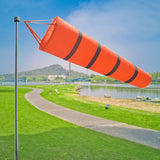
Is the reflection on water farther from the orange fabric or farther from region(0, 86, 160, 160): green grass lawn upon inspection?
the orange fabric

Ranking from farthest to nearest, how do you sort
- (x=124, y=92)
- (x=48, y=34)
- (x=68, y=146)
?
(x=124, y=92) → (x=68, y=146) → (x=48, y=34)

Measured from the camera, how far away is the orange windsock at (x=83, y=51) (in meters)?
4.42

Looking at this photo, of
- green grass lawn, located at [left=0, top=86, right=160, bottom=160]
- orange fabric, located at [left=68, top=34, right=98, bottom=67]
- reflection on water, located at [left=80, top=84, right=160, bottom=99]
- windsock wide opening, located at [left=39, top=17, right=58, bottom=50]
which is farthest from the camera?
reflection on water, located at [left=80, top=84, right=160, bottom=99]

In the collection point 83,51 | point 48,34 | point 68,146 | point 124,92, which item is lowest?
point 124,92

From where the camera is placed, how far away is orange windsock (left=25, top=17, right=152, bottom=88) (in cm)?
442

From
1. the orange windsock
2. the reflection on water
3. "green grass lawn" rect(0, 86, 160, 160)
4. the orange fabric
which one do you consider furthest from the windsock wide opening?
the reflection on water

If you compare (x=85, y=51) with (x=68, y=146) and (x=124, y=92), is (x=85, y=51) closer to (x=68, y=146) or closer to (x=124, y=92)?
(x=68, y=146)

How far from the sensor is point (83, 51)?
16.1 ft

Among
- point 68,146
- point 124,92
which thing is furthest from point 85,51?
point 124,92

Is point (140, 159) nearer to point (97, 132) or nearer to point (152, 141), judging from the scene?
point (152, 141)

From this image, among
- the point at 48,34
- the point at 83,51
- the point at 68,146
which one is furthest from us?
the point at 68,146

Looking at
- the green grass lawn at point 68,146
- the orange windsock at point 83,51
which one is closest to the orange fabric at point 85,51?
the orange windsock at point 83,51

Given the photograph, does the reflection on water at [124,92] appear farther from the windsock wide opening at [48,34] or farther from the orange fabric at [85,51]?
the windsock wide opening at [48,34]

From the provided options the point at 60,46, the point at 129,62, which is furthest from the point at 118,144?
the point at 60,46
